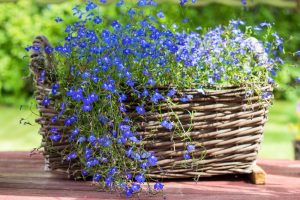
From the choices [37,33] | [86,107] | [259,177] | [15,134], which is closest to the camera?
[86,107]

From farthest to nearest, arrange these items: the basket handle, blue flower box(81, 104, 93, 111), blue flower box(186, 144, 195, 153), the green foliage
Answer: the green foliage < the basket handle < blue flower box(186, 144, 195, 153) < blue flower box(81, 104, 93, 111)

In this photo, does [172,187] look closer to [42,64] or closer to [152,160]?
[152,160]

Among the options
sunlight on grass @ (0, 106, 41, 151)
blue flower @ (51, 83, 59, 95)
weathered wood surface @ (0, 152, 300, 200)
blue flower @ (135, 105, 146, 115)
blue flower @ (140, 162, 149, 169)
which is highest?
sunlight on grass @ (0, 106, 41, 151)

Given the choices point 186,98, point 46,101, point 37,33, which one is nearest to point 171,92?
point 186,98

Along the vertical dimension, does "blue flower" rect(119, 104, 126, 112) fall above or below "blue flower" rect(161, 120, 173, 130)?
above

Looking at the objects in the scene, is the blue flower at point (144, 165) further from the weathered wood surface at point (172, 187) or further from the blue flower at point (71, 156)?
the blue flower at point (71, 156)

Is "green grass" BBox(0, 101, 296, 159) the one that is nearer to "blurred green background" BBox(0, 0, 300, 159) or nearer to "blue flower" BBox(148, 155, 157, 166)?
"blurred green background" BBox(0, 0, 300, 159)

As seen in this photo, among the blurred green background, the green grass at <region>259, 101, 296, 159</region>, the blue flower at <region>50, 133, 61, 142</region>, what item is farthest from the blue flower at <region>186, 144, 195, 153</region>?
the blurred green background
